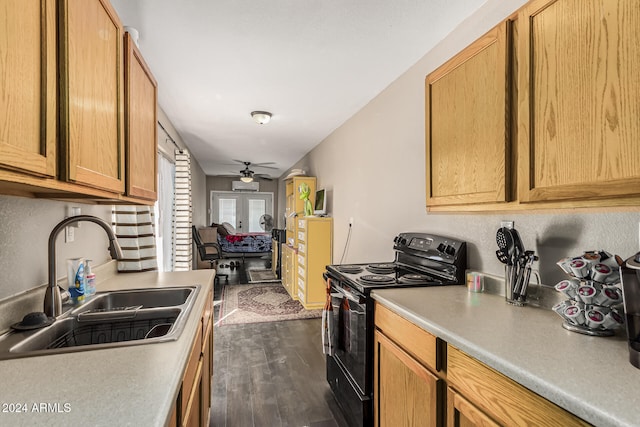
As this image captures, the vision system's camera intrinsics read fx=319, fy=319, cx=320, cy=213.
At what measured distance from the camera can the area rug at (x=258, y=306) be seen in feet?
13.0

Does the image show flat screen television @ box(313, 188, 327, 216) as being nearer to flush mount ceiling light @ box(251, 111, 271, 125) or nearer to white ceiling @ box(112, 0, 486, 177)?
white ceiling @ box(112, 0, 486, 177)

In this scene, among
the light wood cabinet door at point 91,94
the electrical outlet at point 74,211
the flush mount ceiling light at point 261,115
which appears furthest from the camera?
the flush mount ceiling light at point 261,115

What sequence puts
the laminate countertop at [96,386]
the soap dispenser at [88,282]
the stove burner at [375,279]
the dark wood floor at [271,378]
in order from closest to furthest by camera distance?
1. the laminate countertop at [96,386]
2. the soap dispenser at [88,282]
3. the stove burner at [375,279]
4. the dark wood floor at [271,378]

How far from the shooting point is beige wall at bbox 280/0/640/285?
4.45 ft

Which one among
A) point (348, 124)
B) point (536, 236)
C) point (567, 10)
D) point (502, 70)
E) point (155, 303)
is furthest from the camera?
point (348, 124)

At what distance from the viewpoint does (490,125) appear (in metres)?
1.35

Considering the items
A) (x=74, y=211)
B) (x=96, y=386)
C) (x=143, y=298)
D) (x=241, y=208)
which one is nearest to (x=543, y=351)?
(x=96, y=386)

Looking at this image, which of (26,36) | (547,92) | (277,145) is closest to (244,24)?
(26,36)

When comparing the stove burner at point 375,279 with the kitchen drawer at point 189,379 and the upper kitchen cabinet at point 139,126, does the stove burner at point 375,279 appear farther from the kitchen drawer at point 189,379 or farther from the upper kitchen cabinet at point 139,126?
the upper kitchen cabinet at point 139,126

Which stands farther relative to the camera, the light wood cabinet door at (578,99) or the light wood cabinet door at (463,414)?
the light wood cabinet door at (463,414)

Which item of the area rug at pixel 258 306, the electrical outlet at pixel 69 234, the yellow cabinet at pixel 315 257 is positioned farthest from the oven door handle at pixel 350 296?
the yellow cabinet at pixel 315 257

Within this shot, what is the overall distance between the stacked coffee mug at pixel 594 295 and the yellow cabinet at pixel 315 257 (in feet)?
11.1

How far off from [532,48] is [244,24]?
1.57 meters

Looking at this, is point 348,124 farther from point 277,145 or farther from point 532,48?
point 532,48
